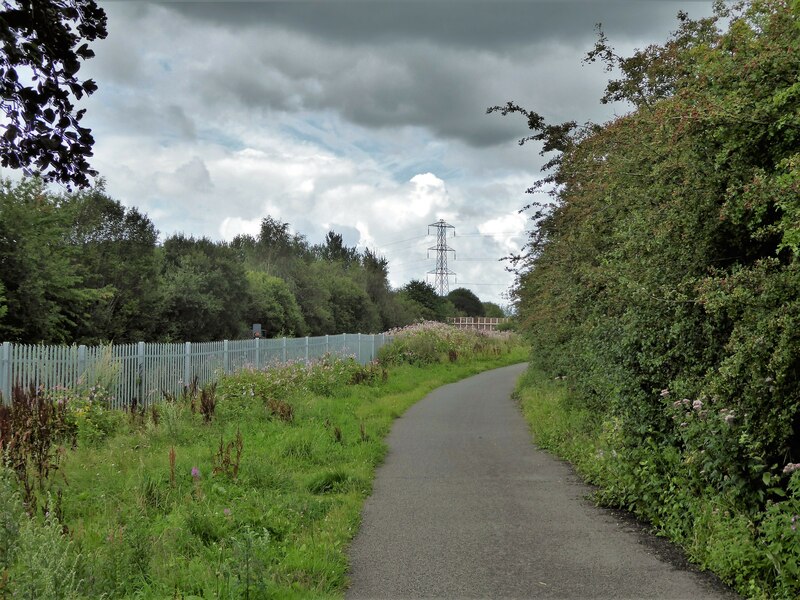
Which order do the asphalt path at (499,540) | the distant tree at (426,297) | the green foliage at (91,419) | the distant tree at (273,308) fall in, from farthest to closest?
the distant tree at (426,297)
the distant tree at (273,308)
the green foliage at (91,419)
the asphalt path at (499,540)

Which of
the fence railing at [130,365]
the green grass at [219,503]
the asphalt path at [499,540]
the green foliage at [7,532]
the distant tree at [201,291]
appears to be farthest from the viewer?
the distant tree at [201,291]

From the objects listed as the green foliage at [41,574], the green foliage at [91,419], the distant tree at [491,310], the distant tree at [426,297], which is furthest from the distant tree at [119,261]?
the distant tree at [491,310]

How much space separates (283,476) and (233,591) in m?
3.57

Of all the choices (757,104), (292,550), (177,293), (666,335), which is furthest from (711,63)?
(177,293)

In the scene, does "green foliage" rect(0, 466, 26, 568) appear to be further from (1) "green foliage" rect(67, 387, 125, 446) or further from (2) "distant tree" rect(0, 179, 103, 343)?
(2) "distant tree" rect(0, 179, 103, 343)

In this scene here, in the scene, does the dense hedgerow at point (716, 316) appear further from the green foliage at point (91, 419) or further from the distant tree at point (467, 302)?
the distant tree at point (467, 302)

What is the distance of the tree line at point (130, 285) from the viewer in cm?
2209

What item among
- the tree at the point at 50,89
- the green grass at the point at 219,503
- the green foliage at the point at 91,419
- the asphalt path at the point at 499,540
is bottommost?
the asphalt path at the point at 499,540

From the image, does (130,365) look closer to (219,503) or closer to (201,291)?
(219,503)

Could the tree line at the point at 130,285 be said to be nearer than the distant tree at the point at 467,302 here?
Yes

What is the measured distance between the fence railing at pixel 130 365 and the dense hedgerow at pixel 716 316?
805 cm

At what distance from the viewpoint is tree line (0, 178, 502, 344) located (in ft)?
72.5

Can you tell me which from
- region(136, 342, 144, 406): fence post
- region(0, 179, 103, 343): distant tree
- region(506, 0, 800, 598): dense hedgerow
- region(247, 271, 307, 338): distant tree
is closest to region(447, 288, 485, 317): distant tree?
region(247, 271, 307, 338): distant tree

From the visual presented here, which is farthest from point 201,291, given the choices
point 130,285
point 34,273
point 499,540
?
point 499,540
